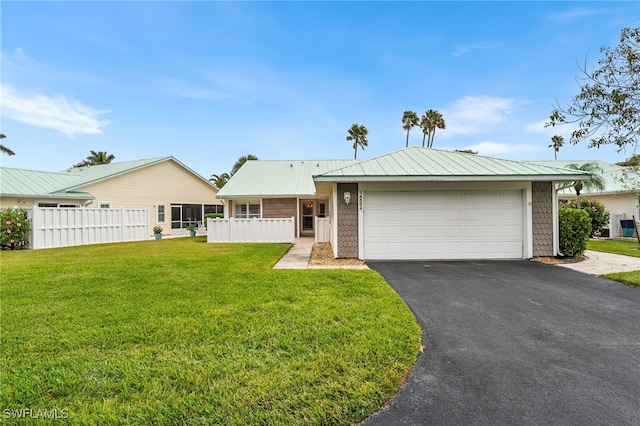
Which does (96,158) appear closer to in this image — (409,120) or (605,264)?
(409,120)

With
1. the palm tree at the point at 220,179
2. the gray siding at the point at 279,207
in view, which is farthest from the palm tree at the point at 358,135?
the gray siding at the point at 279,207

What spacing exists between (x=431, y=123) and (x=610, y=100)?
31317mm

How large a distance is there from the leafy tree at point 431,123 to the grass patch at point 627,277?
1293 inches

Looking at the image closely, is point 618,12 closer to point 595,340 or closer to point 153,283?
point 595,340

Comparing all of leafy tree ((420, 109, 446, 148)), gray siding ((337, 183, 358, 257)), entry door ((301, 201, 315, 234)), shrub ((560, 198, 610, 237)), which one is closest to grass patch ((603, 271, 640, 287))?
gray siding ((337, 183, 358, 257))

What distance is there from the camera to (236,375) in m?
2.78

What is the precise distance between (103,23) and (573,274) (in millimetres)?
16627

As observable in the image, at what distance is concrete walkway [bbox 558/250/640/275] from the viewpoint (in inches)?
301

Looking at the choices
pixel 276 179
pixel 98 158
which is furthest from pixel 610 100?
pixel 98 158

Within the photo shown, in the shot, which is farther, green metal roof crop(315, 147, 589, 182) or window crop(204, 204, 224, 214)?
window crop(204, 204, 224, 214)

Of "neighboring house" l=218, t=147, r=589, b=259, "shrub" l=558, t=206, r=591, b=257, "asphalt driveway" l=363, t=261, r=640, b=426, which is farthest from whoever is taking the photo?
"neighboring house" l=218, t=147, r=589, b=259

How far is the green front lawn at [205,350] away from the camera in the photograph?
238cm

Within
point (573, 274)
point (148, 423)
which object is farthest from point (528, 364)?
point (573, 274)

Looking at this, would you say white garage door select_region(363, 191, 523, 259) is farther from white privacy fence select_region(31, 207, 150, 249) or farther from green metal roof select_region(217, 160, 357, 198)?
white privacy fence select_region(31, 207, 150, 249)
